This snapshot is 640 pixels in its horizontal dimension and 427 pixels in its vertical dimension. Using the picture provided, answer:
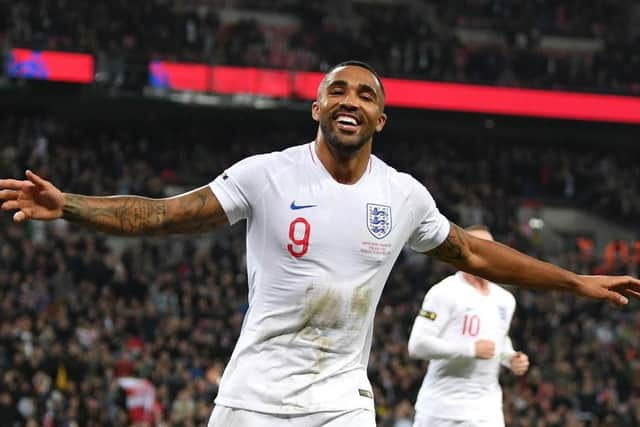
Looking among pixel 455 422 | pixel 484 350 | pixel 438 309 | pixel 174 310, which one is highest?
pixel 438 309

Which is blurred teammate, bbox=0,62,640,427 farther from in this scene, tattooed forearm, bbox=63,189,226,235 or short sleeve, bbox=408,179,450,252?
short sleeve, bbox=408,179,450,252

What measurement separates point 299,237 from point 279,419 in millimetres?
755

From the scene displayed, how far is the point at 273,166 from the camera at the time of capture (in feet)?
16.4

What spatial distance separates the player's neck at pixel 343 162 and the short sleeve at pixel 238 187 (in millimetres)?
301

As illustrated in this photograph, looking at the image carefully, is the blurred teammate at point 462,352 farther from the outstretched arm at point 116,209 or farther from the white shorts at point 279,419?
the outstretched arm at point 116,209

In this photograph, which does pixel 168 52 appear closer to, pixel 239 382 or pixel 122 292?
Result: pixel 122 292

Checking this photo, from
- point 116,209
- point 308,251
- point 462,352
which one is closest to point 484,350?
point 462,352

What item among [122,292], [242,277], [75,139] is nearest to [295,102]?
[75,139]

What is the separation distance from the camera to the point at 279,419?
4.86 m

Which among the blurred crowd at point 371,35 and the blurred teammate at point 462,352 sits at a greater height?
the blurred crowd at point 371,35

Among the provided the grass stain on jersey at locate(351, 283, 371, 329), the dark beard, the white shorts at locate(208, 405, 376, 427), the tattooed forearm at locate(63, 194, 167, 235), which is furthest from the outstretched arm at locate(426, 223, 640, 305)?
the tattooed forearm at locate(63, 194, 167, 235)

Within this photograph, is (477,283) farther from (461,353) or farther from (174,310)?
(174,310)

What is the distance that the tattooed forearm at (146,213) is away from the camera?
4633 mm

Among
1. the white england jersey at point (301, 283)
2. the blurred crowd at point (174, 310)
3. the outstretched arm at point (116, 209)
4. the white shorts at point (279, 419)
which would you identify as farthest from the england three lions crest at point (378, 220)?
the blurred crowd at point (174, 310)
